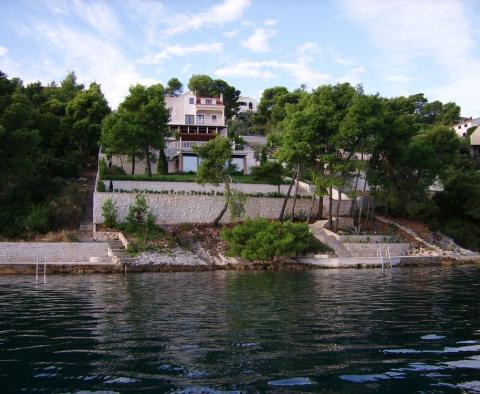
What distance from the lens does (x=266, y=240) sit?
1266 inches

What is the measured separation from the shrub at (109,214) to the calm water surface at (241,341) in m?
17.2

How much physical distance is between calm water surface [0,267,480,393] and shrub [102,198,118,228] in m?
17.2

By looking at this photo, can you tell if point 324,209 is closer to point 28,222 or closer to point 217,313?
point 28,222

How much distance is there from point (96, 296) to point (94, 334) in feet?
24.1

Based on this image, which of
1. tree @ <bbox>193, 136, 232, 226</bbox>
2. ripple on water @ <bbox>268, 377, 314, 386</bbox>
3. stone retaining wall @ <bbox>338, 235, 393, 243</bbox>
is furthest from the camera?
stone retaining wall @ <bbox>338, 235, 393, 243</bbox>

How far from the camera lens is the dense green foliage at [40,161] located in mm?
34156

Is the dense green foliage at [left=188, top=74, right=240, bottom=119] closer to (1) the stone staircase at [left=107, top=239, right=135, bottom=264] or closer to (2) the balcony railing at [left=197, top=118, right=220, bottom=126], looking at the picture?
(2) the balcony railing at [left=197, top=118, right=220, bottom=126]

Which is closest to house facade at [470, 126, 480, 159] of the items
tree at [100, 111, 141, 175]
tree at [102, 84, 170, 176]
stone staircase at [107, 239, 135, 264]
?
tree at [102, 84, 170, 176]

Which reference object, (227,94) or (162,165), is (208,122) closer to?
(162,165)

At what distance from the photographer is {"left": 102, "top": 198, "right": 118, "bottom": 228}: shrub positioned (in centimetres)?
3612

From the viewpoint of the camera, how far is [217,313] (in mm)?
13859

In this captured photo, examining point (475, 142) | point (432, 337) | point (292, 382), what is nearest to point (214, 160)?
point (432, 337)

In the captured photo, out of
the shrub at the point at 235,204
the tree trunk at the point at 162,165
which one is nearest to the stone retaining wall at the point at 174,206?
the shrub at the point at 235,204

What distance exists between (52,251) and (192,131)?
1423 inches
